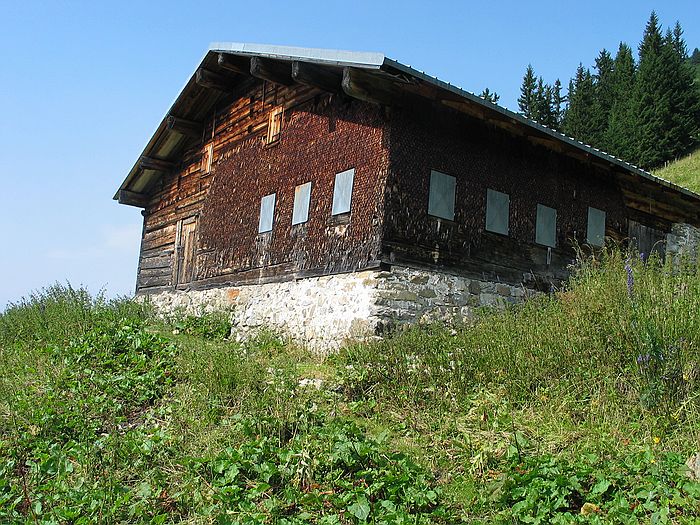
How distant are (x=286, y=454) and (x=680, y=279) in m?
4.69

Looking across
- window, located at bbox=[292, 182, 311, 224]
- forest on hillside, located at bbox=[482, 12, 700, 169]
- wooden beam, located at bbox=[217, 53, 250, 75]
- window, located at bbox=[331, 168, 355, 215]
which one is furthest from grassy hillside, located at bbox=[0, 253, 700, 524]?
forest on hillside, located at bbox=[482, 12, 700, 169]

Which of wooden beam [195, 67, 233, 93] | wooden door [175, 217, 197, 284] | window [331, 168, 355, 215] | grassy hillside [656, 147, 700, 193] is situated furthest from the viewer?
grassy hillside [656, 147, 700, 193]

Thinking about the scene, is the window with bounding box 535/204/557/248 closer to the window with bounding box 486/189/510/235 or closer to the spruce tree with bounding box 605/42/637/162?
the window with bounding box 486/189/510/235

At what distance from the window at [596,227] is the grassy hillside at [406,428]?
5050 millimetres

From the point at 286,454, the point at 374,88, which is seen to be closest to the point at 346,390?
the point at 286,454

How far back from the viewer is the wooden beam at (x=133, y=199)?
18781 mm

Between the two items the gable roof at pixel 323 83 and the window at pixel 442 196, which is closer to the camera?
the gable roof at pixel 323 83

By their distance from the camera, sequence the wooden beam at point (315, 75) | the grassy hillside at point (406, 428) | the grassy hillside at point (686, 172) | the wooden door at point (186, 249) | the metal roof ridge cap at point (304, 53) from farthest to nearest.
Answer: the grassy hillside at point (686, 172) < the wooden door at point (186, 249) < the wooden beam at point (315, 75) < the metal roof ridge cap at point (304, 53) < the grassy hillside at point (406, 428)

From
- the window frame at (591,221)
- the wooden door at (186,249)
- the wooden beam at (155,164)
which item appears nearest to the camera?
the window frame at (591,221)

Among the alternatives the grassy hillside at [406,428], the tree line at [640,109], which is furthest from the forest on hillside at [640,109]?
the grassy hillside at [406,428]

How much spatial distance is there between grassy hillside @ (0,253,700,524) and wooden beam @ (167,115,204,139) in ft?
28.2

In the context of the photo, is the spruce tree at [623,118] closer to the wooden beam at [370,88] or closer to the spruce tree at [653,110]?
the spruce tree at [653,110]

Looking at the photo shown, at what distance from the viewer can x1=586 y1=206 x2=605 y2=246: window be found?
13.5m

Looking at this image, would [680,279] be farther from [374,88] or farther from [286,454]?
[374,88]
